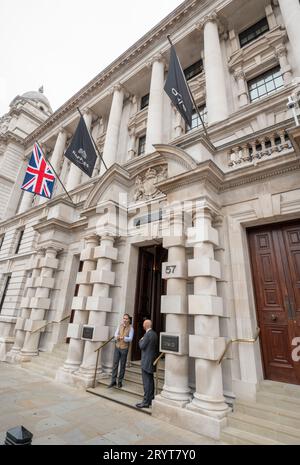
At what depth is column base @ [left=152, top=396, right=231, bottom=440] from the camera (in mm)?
4466

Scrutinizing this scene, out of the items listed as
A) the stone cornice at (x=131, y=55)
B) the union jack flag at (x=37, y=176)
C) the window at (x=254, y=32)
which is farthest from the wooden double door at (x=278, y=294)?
the stone cornice at (x=131, y=55)

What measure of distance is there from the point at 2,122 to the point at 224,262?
1219 inches

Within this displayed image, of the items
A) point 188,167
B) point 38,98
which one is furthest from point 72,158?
point 38,98

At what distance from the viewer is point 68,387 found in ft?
23.6

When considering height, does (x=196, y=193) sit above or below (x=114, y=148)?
below

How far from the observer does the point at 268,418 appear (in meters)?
4.58

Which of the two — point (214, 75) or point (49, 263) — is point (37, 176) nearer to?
point (49, 263)

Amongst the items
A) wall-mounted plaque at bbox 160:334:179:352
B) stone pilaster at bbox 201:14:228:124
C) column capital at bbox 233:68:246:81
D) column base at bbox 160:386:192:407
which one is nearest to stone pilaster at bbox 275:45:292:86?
column capital at bbox 233:68:246:81

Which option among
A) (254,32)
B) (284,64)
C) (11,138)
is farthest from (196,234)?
(11,138)

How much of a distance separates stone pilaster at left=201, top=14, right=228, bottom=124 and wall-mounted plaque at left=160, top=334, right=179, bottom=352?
782cm

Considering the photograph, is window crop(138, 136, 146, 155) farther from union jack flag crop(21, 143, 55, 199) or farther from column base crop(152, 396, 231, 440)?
column base crop(152, 396, 231, 440)

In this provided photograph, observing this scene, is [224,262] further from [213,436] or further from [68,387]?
[68,387]

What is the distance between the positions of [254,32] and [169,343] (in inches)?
574
